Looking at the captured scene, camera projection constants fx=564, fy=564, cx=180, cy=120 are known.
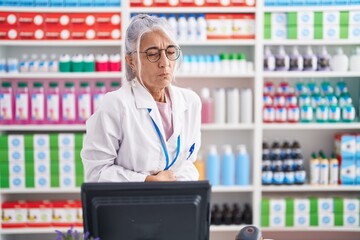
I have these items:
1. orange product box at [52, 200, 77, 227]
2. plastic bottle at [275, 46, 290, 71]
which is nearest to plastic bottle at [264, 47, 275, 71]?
plastic bottle at [275, 46, 290, 71]

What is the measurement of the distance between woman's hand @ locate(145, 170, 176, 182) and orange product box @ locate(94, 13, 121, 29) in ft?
7.61

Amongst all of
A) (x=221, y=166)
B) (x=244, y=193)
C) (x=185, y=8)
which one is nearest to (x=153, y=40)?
(x=185, y=8)

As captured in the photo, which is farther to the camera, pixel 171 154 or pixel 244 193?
pixel 244 193

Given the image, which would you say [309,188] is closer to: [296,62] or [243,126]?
[243,126]

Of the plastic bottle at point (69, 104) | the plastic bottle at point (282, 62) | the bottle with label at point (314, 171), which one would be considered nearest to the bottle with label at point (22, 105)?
the plastic bottle at point (69, 104)

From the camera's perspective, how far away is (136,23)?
2.18m

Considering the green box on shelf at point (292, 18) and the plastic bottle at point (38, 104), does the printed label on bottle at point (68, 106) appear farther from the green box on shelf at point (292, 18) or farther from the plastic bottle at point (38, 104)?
the green box on shelf at point (292, 18)

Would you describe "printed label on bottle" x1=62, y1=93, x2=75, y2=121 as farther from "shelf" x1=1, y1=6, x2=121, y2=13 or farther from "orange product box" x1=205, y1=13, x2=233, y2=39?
"orange product box" x1=205, y1=13, x2=233, y2=39

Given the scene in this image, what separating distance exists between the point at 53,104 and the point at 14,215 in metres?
0.92

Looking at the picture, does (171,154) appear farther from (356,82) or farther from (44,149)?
(356,82)

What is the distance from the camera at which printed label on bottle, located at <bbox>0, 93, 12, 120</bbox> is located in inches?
167

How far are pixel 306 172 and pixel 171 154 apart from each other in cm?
265

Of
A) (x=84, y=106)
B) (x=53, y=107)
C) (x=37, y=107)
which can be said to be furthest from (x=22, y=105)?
(x=84, y=106)

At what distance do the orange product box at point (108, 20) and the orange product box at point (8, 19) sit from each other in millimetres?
613
